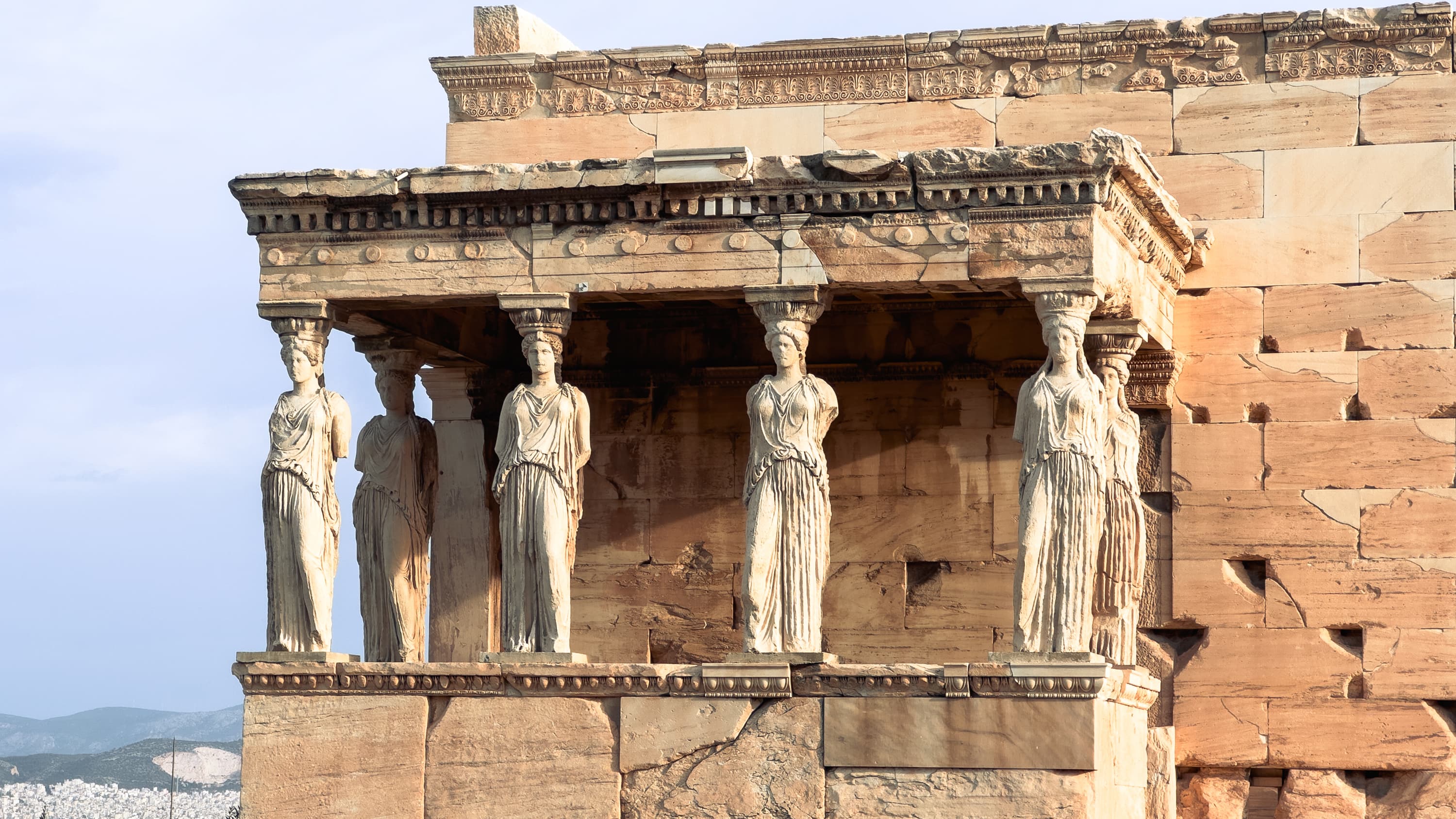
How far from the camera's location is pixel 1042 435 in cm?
1282

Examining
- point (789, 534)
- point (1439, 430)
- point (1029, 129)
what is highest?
point (1029, 129)

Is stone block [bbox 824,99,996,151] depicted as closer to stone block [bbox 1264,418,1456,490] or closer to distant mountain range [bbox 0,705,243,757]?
stone block [bbox 1264,418,1456,490]

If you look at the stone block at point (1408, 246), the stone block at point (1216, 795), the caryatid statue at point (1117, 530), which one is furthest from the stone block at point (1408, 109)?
the stone block at point (1216, 795)

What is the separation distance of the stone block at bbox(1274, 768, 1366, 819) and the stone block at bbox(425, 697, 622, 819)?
430 cm

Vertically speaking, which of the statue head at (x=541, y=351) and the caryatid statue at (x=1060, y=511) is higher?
the statue head at (x=541, y=351)

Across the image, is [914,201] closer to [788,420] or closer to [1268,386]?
[788,420]

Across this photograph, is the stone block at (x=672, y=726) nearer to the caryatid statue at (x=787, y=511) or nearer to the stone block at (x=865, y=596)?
the caryatid statue at (x=787, y=511)

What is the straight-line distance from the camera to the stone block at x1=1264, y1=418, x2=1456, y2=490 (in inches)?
582

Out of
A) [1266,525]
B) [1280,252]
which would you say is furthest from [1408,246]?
[1266,525]

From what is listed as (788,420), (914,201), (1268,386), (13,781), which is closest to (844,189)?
(914,201)

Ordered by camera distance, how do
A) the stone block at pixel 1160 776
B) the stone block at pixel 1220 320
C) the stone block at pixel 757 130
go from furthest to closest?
the stone block at pixel 757 130 → the stone block at pixel 1220 320 → the stone block at pixel 1160 776

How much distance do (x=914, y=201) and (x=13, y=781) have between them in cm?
2572

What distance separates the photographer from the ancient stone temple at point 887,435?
509 inches

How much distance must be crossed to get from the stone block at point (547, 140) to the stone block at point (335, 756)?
4233 mm
